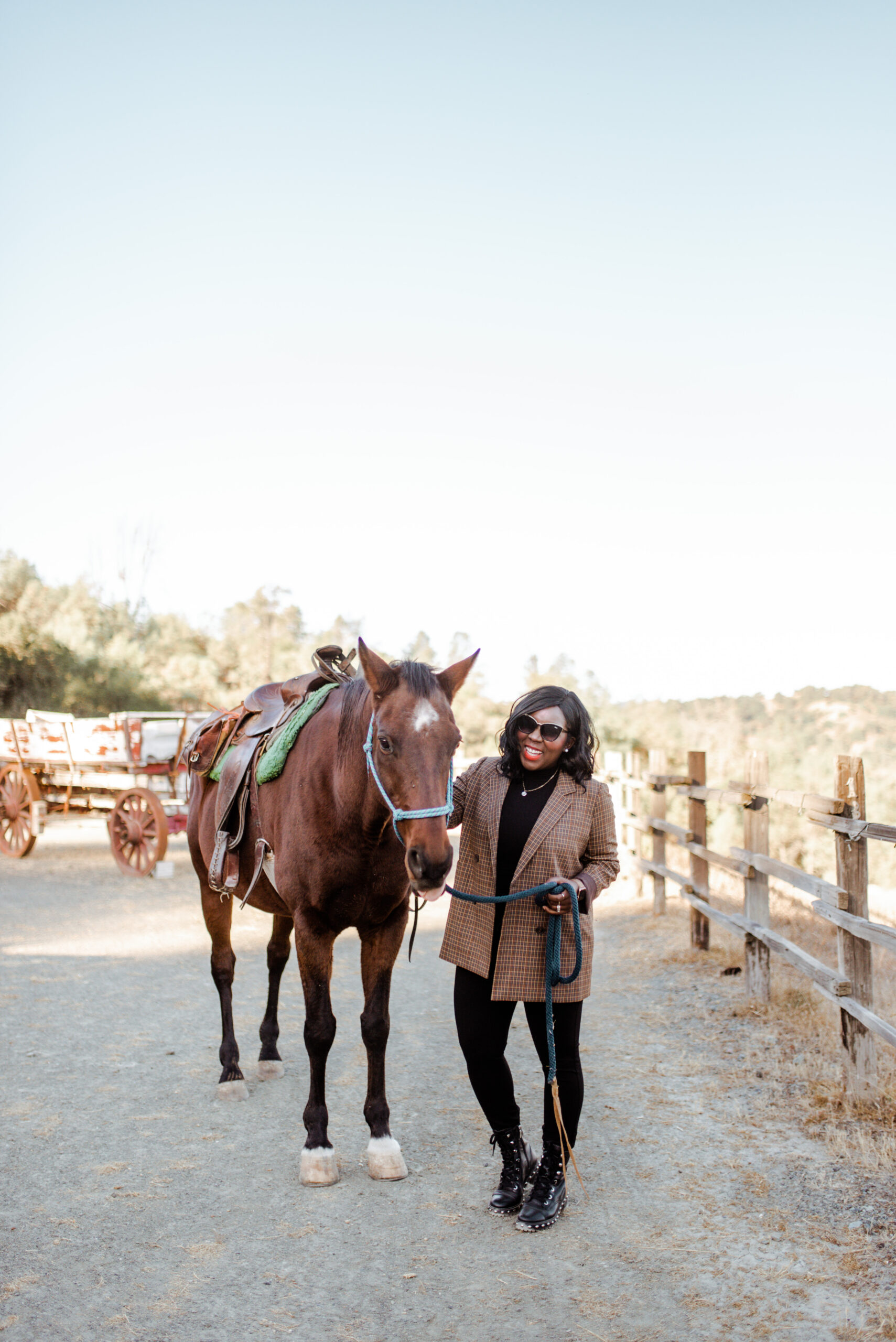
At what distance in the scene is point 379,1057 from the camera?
10.8 ft

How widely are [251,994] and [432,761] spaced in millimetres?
3937

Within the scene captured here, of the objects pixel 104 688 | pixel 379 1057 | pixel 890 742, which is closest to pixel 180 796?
pixel 379 1057

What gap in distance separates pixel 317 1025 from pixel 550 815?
1.22m

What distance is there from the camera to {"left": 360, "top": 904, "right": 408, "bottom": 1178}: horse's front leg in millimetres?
3256

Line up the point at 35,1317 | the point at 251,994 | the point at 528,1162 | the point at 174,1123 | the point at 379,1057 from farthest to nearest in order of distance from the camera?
the point at 251,994 < the point at 174,1123 < the point at 379,1057 < the point at 528,1162 < the point at 35,1317

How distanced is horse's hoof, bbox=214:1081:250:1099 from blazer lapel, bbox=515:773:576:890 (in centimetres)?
200

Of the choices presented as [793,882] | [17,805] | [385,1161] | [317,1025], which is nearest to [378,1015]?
[317,1025]

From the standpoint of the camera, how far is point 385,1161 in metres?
3.18

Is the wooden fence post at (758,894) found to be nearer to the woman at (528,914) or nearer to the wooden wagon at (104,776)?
the woman at (528,914)

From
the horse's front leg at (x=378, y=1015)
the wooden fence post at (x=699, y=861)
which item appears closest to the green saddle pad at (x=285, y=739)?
the horse's front leg at (x=378, y=1015)

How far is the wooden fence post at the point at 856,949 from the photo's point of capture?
12.5ft

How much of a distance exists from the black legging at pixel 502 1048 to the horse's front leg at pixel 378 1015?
0.44m

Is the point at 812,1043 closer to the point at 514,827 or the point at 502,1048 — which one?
the point at 502,1048

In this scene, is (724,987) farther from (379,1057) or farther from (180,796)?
(180,796)
